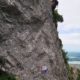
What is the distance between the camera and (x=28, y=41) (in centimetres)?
2012

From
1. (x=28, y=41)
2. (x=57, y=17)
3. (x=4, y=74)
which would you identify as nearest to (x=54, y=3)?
(x=57, y=17)

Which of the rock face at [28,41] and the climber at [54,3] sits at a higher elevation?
the climber at [54,3]

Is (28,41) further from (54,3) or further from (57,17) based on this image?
(57,17)

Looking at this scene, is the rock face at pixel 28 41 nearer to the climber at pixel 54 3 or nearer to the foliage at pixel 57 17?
the climber at pixel 54 3

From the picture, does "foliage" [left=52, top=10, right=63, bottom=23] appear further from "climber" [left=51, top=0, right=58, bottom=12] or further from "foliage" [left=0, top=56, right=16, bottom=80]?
"foliage" [left=0, top=56, right=16, bottom=80]

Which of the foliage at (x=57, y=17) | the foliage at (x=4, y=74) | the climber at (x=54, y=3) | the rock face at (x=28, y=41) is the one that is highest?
the climber at (x=54, y=3)

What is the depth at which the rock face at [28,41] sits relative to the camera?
19.7m

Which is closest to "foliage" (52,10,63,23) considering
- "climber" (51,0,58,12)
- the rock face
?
"climber" (51,0,58,12)

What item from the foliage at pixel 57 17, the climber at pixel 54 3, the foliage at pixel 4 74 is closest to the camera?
the foliage at pixel 4 74

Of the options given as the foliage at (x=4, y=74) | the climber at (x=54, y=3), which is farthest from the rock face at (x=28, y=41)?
the climber at (x=54, y=3)

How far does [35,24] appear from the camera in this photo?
20.5 meters

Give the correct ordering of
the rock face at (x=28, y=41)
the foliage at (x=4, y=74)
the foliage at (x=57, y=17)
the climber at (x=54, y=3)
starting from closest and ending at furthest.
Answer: the foliage at (x=4, y=74) → the rock face at (x=28, y=41) → the climber at (x=54, y=3) → the foliage at (x=57, y=17)

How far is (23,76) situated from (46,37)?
7.23ft

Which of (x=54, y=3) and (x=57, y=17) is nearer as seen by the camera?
(x=54, y=3)
